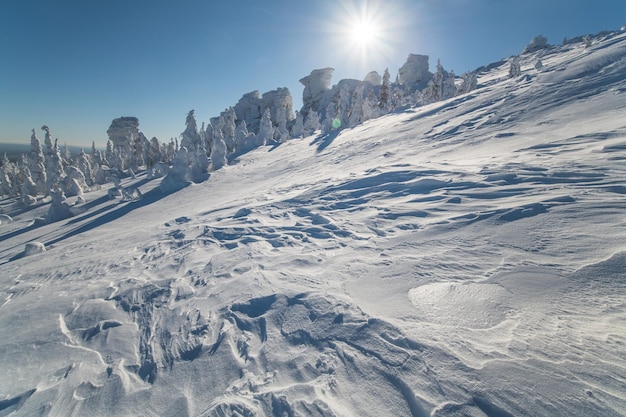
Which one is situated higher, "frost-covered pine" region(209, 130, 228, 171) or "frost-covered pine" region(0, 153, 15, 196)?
"frost-covered pine" region(0, 153, 15, 196)

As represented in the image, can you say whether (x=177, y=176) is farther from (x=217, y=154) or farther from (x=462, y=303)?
(x=462, y=303)

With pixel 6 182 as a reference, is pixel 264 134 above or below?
above

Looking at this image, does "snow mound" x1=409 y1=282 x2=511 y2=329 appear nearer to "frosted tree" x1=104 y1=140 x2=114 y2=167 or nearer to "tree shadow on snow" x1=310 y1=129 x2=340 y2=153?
"tree shadow on snow" x1=310 y1=129 x2=340 y2=153

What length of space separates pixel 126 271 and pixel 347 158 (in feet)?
34.2

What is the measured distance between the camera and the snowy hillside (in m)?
2.09

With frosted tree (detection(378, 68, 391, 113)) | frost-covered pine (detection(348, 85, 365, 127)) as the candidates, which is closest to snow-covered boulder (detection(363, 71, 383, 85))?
frosted tree (detection(378, 68, 391, 113))

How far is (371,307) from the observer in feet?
9.82

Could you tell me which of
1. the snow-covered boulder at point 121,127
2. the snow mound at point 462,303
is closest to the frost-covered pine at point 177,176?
the snow mound at point 462,303

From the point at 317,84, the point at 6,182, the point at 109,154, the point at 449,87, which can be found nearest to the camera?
the point at 449,87

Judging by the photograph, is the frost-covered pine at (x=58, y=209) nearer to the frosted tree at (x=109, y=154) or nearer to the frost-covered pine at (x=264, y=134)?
the frost-covered pine at (x=264, y=134)

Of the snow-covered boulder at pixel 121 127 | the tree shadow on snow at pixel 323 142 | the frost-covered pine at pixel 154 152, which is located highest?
the snow-covered boulder at pixel 121 127

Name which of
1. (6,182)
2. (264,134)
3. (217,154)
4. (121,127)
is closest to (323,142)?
(217,154)

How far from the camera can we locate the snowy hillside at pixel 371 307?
2094 millimetres

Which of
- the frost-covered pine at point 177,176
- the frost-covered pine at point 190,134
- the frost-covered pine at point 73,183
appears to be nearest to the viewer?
the frost-covered pine at point 177,176
